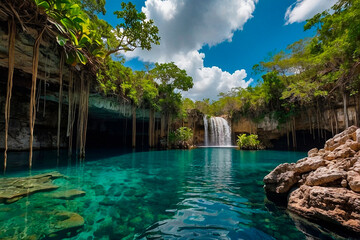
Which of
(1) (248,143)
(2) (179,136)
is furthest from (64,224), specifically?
(1) (248,143)

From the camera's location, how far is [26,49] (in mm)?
6430

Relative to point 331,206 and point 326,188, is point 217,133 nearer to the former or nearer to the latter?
point 326,188

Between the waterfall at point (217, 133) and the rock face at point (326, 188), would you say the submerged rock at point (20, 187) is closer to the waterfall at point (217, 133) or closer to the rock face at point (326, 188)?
the rock face at point (326, 188)

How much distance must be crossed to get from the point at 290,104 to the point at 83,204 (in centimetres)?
2023

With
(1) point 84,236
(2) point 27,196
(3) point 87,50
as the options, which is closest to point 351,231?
(1) point 84,236

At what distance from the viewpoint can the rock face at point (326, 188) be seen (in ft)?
7.55

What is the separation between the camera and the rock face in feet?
7.55

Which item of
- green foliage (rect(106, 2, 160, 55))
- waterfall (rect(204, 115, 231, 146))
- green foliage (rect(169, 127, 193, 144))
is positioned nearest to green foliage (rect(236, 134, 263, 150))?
waterfall (rect(204, 115, 231, 146))

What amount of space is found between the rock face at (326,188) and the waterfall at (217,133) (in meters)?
19.7

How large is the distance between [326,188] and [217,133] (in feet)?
69.2

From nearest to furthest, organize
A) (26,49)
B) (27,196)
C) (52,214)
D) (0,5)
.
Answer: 1. (52,214)
2. (27,196)
3. (0,5)
4. (26,49)

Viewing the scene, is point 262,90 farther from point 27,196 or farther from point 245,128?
point 27,196

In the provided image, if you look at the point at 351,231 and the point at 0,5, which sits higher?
the point at 0,5

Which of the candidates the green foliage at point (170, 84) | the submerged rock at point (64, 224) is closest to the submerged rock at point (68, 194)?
the submerged rock at point (64, 224)
